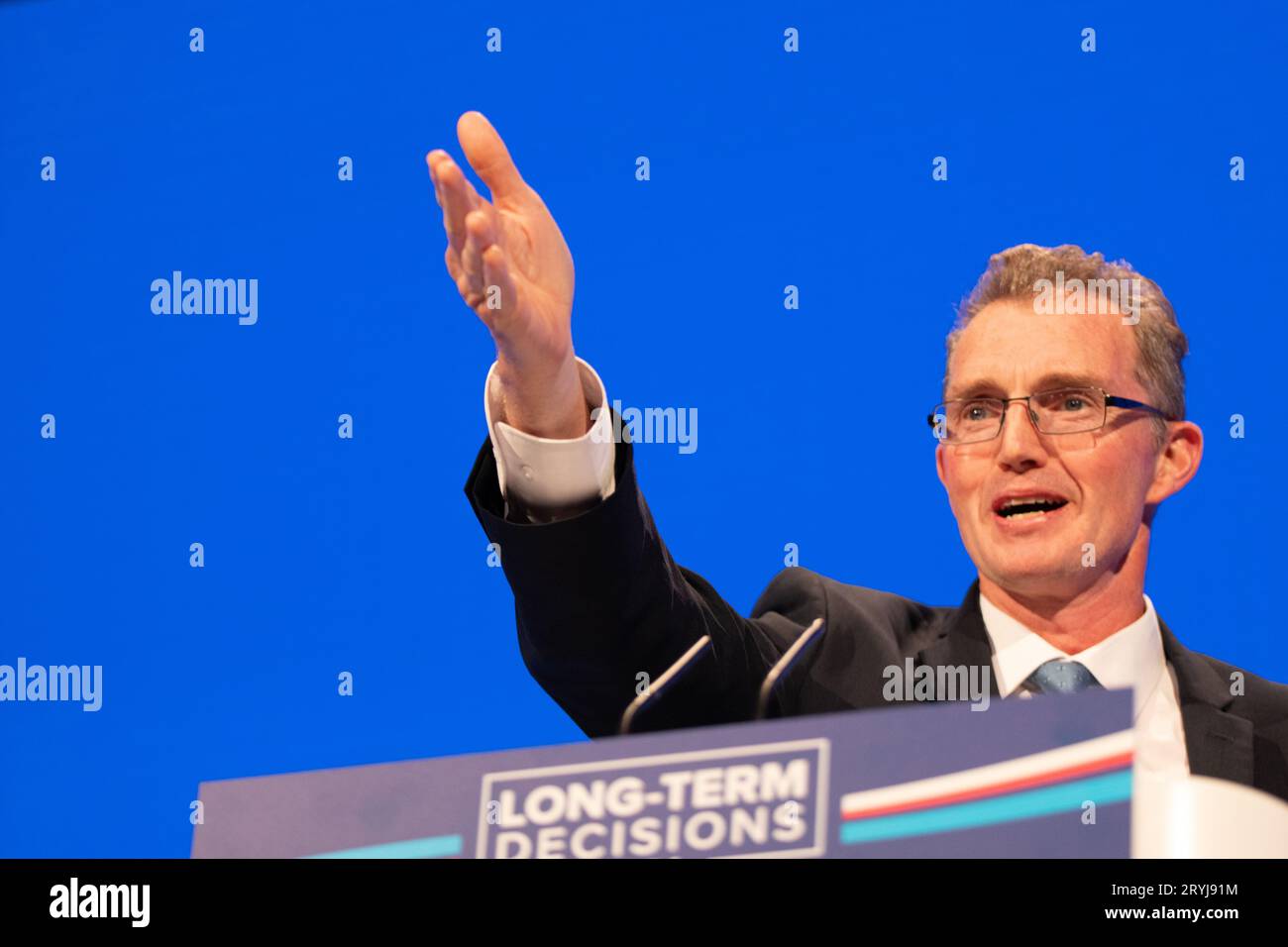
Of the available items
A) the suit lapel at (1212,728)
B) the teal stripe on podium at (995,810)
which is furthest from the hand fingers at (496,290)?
the suit lapel at (1212,728)

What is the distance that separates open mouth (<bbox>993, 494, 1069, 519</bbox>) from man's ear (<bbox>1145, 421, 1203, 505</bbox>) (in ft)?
0.62

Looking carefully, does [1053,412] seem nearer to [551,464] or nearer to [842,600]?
[842,600]

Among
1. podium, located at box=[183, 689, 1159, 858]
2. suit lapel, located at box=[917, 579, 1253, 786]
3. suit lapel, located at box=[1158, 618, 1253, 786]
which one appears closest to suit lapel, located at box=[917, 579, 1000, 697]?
suit lapel, located at box=[917, 579, 1253, 786]

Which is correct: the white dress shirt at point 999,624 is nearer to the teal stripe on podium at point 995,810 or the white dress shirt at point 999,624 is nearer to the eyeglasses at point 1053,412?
the eyeglasses at point 1053,412

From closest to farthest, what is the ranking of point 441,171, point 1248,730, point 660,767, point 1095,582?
point 660,767, point 441,171, point 1248,730, point 1095,582

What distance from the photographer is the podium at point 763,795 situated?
1.03 m

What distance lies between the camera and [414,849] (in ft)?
3.78

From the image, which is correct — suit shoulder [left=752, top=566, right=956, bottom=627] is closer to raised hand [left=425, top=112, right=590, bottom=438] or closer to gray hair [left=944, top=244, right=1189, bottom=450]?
gray hair [left=944, top=244, right=1189, bottom=450]

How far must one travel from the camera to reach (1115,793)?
101cm

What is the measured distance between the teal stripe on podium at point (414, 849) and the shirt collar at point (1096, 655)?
39.6 inches
